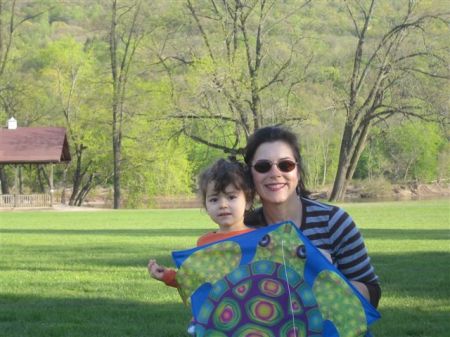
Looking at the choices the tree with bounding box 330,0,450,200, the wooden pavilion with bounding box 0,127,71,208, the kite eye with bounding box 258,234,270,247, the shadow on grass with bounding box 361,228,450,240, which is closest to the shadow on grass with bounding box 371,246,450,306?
the shadow on grass with bounding box 361,228,450,240

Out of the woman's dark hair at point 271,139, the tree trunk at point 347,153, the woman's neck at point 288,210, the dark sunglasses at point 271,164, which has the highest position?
the woman's dark hair at point 271,139

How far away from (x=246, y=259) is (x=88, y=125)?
205 ft

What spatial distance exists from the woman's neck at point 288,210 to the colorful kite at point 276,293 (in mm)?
226

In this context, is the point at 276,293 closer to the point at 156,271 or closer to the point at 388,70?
the point at 156,271

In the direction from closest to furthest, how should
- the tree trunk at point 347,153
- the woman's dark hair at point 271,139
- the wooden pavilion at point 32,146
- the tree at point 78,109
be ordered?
the woman's dark hair at point 271,139 → the tree trunk at point 347,153 → the wooden pavilion at point 32,146 → the tree at point 78,109

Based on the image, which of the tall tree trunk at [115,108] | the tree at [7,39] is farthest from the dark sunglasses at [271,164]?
the tree at [7,39]

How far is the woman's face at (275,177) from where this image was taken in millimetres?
3898

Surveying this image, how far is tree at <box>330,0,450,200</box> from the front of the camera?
47.2m

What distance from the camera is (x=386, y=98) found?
50.8 metres

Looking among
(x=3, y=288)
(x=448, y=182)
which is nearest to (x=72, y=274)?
(x=3, y=288)

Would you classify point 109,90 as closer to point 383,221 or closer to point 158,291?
point 383,221

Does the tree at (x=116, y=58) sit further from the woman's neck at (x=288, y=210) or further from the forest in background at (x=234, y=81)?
the woman's neck at (x=288, y=210)

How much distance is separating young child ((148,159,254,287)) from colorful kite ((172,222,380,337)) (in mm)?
201

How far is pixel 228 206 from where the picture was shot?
4039 millimetres
